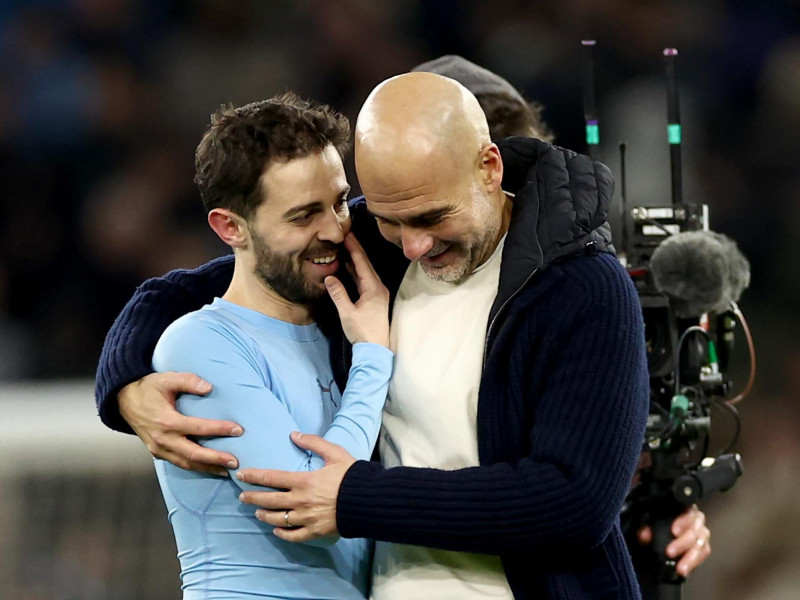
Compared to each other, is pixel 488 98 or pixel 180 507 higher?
pixel 488 98

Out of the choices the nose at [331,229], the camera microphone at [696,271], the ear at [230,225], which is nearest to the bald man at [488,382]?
the nose at [331,229]

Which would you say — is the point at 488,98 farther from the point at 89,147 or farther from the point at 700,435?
the point at 89,147

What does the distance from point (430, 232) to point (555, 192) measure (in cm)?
18

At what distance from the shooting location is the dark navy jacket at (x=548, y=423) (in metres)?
1.38

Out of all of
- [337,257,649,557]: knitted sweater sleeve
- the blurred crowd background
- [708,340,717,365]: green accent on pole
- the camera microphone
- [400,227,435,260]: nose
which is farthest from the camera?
the blurred crowd background

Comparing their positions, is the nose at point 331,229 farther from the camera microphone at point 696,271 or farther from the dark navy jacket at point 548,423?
the camera microphone at point 696,271

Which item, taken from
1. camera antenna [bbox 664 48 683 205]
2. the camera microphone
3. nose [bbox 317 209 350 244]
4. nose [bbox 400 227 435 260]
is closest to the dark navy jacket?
nose [bbox 400 227 435 260]

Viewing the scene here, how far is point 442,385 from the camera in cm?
154

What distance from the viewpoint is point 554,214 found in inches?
58.6

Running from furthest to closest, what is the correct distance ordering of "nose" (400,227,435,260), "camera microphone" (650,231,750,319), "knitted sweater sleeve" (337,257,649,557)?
"camera microphone" (650,231,750,319) → "nose" (400,227,435,260) → "knitted sweater sleeve" (337,257,649,557)

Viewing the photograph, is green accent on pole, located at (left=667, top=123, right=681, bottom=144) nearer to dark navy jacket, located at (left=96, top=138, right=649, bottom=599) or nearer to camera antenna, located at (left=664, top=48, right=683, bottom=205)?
camera antenna, located at (left=664, top=48, right=683, bottom=205)

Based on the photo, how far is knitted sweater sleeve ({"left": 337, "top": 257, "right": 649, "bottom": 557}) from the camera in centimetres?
137

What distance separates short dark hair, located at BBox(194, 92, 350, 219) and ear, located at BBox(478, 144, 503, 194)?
27 cm

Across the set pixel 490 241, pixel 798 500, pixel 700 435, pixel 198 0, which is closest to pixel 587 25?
pixel 198 0
